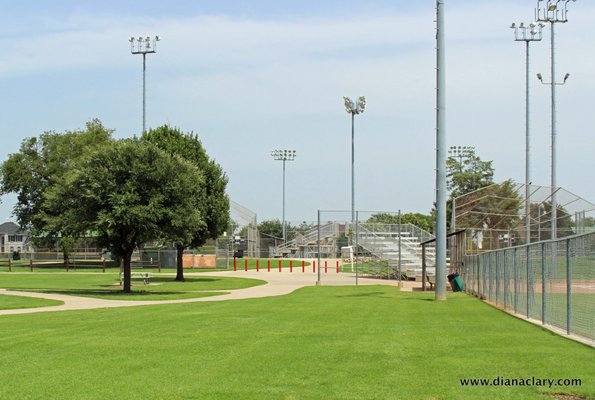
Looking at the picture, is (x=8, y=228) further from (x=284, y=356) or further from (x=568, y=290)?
(x=284, y=356)

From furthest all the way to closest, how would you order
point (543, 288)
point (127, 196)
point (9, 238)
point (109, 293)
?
point (9, 238) → point (109, 293) → point (127, 196) → point (543, 288)

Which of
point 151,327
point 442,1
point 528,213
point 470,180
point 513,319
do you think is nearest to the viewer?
point 151,327

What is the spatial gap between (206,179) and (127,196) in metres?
16.0

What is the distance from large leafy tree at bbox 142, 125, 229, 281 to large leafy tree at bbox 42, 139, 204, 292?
524 inches

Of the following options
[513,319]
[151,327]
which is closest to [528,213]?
[513,319]

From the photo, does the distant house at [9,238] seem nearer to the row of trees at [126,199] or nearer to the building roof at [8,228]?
the building roof at [8,228]

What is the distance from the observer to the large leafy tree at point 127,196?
3334 cm

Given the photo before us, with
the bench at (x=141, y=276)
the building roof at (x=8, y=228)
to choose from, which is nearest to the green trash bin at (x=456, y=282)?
the bench at (x=141, y=276)

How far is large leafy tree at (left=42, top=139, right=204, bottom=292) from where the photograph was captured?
3334 centimetres

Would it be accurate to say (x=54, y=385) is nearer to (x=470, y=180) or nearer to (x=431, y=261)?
(x=431, y=261)

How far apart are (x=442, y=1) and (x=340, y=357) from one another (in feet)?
63.1

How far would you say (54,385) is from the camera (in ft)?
34.4

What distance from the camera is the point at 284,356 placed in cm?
1274

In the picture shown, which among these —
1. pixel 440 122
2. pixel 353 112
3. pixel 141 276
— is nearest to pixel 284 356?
pixel 440 122
